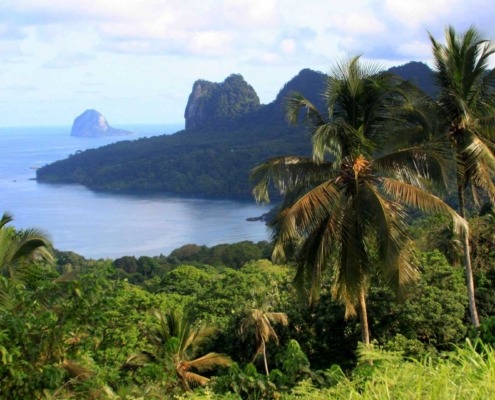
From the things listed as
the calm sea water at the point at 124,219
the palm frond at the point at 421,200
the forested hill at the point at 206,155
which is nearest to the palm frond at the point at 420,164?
the palm frond at the point at 421,200

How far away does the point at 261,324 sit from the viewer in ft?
40.5

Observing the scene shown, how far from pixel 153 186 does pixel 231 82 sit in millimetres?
49041

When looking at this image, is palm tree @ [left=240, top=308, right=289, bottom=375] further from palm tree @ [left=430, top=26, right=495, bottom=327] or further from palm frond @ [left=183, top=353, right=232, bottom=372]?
palm tree @ [left=430, top=26, right=495, bottom=327]

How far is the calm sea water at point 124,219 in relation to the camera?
68.7 metres

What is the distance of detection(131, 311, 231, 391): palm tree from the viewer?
10.6m

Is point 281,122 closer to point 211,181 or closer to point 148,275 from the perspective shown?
point 211,181

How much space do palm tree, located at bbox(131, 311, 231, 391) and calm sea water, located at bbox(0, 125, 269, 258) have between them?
2049 inches

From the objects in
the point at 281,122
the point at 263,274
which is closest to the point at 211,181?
the point at 281,122

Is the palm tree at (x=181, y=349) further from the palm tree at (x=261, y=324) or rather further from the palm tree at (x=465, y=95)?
the palm tree at (x=465, y=95)

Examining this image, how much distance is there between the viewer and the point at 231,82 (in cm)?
15525

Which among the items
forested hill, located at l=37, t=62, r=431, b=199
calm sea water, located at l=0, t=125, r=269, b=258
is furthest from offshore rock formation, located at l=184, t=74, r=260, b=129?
calm sea water, located at l=0, t=125, r=269, b=258

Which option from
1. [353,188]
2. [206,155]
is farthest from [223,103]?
[353,188]

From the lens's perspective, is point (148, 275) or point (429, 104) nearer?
point (429, 104)

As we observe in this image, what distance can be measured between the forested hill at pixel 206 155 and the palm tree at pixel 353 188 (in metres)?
81.9
